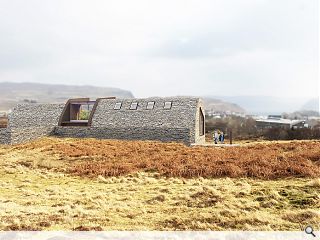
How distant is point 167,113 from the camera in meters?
35.7

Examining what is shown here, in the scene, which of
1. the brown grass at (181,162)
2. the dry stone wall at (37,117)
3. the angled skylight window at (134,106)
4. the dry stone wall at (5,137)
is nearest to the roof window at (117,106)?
the angled skylight window at (134,106)

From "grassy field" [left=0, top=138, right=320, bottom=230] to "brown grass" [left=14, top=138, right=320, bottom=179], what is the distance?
0.06 meters

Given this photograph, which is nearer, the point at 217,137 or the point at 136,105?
the point at 217,137

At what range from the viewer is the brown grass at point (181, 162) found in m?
17.8

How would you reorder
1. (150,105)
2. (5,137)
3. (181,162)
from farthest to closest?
(150,105) → (5,137) → (181,162)

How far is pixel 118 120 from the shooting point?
36781mm

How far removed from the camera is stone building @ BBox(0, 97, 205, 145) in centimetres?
3334

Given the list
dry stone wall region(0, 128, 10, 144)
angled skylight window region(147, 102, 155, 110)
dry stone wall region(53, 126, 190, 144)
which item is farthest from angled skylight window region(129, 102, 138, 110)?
dry stone wall region(0, 128, 10, 144)

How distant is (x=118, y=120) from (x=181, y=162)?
17.0m

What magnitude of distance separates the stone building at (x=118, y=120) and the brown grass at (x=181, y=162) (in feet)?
17.0

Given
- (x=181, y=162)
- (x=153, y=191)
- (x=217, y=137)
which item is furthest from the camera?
(x=217, y=137)

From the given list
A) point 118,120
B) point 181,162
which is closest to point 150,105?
point 118,120

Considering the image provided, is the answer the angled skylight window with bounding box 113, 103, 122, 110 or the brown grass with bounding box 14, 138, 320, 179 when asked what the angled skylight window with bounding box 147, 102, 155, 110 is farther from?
the brown grass with bounding box 14, 138, 320, 179

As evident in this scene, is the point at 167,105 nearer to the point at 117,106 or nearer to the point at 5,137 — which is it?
the point at 117,106
